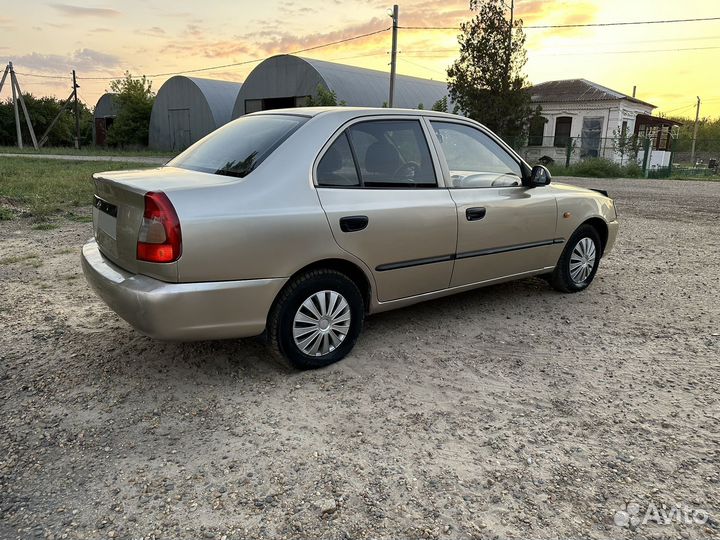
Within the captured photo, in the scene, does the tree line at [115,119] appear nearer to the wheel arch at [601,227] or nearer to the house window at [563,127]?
the house window at [563,127]

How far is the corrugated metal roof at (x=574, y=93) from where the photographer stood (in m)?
32.2

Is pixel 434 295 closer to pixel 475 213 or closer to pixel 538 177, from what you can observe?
pixel 475 213

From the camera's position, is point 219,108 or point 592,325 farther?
point 219,108

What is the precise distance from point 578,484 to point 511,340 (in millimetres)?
1794

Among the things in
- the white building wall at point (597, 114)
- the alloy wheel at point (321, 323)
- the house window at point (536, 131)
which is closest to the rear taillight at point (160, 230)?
the alloy wheel at point (321, 323)

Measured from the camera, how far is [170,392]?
3.31 m

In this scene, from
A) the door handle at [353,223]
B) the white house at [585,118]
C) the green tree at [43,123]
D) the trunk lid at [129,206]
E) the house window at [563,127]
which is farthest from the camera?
the green tree at [43,123]

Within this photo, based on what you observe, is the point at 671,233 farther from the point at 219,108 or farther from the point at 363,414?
the point at 219,108

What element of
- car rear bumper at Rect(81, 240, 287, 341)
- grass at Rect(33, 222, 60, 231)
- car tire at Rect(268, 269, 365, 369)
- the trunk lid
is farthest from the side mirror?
grass at Rect(33, 222, 60, 231)

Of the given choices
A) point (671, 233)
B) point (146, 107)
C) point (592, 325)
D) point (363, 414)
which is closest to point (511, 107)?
point (671, 233)

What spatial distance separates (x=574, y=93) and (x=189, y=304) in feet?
115

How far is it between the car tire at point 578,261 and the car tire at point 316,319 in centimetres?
246

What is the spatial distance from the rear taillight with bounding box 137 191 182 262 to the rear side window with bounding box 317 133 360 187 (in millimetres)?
959

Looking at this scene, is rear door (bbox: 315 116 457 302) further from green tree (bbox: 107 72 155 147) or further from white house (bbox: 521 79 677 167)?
green tree (bbox: 107 72 155 147)
